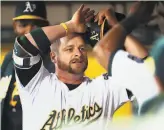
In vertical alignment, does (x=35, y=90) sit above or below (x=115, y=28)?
below

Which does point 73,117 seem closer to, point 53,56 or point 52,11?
point 53,56

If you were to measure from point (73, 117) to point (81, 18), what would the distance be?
550 millimetres

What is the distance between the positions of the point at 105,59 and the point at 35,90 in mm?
434

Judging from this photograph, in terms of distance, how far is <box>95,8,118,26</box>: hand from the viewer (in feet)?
9.85

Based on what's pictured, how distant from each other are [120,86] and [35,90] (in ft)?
1.56

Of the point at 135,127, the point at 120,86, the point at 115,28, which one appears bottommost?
the point at 135,127

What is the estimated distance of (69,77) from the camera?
10.1ft

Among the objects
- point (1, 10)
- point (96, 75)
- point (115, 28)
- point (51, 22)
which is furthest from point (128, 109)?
point (1, 10)

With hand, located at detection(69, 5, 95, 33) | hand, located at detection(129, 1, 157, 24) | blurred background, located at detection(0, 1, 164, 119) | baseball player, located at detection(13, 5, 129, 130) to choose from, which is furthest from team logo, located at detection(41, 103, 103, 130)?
hand, located at detection(129, 1, 157, 24)

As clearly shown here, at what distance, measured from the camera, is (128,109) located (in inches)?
118

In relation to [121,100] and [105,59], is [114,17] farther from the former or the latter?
[121,100]

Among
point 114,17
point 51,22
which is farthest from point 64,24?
point 114,17

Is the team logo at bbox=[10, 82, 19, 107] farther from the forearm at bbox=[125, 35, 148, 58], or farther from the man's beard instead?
the forearm at bbox=[125, 35, 148, 58]

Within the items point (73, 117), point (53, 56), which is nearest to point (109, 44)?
point (53, 56)
